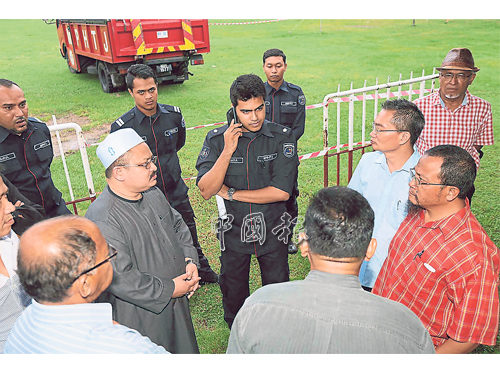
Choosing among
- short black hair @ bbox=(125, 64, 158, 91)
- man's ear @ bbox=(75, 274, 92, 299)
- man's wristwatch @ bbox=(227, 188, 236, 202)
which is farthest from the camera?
short black hair @ bbox=(125, 64, 158, 91)

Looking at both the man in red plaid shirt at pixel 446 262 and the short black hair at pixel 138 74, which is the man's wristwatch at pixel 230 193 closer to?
the man in red plaid shirt at pixel 446 262

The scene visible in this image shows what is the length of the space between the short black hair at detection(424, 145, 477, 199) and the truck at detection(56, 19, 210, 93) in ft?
33.0

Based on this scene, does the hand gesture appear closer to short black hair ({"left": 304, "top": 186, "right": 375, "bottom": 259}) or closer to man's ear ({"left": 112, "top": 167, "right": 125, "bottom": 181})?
man's ear ({"left": 112, "top": 167, "right": 125, "bottom": 181})

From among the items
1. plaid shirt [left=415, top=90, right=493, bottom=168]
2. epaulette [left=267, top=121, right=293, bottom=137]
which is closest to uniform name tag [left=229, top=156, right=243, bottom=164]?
epaulette [left=267, top=121, right=293, bottom=137]

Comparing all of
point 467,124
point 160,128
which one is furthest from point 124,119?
point 467,124

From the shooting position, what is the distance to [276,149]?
326cm

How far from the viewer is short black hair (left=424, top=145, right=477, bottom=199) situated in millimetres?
2281

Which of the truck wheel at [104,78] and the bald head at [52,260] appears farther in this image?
the truck wheel at [104,78]

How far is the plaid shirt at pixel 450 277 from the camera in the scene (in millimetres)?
2002

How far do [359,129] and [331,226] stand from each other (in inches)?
287

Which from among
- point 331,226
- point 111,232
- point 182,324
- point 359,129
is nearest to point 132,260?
point 111,232

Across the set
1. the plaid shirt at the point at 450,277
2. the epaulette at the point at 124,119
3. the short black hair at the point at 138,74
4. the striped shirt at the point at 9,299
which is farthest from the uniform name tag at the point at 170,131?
the plaid shirt at the point at 450,277

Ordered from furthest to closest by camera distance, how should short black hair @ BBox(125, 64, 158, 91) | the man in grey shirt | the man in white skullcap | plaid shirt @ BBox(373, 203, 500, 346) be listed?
short black hair @ BBox(125, 64, 158, 91), the man in white skullcap, plaid shirt @ BBox(373, 203, 500, 346), the man in grey shirt

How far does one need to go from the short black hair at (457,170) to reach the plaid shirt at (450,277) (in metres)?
0.14
